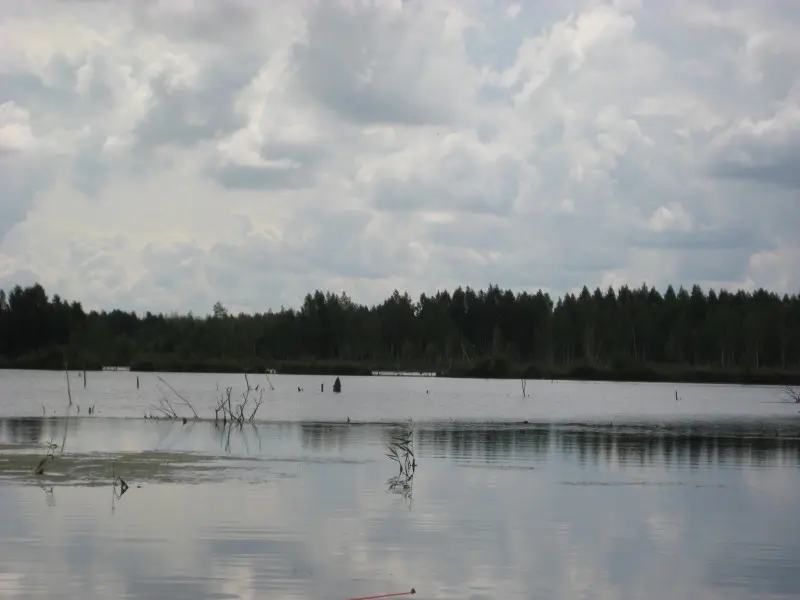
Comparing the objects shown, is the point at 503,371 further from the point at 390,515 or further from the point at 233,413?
the point at 390,515

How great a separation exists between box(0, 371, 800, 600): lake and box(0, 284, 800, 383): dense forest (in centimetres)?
8483

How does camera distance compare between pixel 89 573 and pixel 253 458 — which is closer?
pixel 89 573

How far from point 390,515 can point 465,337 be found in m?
152

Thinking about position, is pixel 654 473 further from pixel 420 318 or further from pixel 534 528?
pixel 420 318

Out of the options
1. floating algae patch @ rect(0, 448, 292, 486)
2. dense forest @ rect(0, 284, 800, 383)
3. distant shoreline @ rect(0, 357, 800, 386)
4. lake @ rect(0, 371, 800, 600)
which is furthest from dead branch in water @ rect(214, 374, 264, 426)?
dense forest @ rect(0, 284, 800, 383)

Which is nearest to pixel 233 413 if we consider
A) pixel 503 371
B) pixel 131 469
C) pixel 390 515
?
pixel 131 469

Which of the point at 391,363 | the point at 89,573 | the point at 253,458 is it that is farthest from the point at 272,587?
the point at 391,363

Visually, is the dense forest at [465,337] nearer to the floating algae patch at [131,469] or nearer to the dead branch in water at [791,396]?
the dead branch in water at [791,396]

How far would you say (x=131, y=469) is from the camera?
27.7 meters

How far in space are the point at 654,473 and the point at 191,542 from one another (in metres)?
15.7

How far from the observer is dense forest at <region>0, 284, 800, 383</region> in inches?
5418

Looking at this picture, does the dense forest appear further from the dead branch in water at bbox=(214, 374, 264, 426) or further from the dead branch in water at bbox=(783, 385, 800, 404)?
the dead branch in water at bbox=(214, 374, 264, 426)

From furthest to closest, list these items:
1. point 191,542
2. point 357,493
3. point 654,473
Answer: point 654,473
point 357,493
point 191,542

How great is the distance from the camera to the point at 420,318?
172250 millimetres
